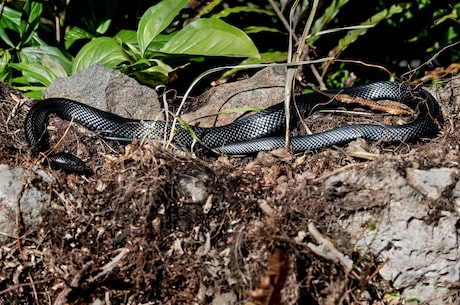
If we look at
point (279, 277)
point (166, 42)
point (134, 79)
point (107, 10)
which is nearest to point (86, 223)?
point (279, 277)

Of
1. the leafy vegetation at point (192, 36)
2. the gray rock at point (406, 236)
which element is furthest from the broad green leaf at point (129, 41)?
the gray rock at point (406, 236)

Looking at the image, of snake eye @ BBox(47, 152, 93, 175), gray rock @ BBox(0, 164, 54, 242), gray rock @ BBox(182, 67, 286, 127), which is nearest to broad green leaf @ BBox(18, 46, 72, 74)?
gray rock @ BBox(182, 67, 286, 127)

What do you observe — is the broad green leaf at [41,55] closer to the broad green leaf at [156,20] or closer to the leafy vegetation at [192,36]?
the leafy vegetation at [192,36]

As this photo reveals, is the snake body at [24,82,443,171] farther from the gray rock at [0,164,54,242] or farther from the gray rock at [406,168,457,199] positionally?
the gray rock at [406,168,457,199]

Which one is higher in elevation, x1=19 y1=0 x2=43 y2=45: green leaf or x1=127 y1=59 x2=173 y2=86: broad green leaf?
x1=19 y1=0 x2=43 y2=45: green leaf

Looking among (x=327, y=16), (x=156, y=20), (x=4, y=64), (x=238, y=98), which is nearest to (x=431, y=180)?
(x=238, y=98)

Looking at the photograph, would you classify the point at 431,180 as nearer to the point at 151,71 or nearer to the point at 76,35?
the point at 151,71
